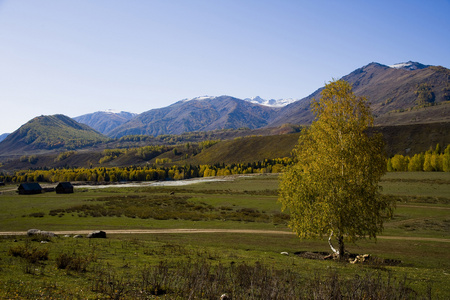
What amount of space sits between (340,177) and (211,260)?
14.0 metres

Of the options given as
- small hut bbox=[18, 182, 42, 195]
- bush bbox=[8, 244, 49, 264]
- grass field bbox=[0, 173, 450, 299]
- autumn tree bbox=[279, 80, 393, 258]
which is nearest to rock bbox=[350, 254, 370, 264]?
grass field bbox=[0, 173, 450, 299]

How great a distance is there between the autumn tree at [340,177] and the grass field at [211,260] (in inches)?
135

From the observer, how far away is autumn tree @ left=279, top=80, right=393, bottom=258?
87.8 ft

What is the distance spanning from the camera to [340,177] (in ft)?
90.2

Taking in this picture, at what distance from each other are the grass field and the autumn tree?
3440 mm

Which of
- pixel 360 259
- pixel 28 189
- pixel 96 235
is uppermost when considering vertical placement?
pixel 96 235

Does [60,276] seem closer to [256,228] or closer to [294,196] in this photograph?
[294,196]

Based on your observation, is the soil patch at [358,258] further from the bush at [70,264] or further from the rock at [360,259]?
the bush at [70,264]

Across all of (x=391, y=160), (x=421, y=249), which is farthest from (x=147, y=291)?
(x=391, y=160)

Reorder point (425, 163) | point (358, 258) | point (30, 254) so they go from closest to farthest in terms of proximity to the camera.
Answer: point (30, 254) → point (358, 258) → point (425, 163)

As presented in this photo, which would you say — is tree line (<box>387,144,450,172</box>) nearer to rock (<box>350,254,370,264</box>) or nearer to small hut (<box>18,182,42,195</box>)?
rock (<box>350,254,370,264</box>)

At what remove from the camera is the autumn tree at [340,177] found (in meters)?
26.8

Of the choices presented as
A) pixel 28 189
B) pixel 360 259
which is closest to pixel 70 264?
pixel 360 259

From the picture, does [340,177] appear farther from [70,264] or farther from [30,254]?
[30,254]
